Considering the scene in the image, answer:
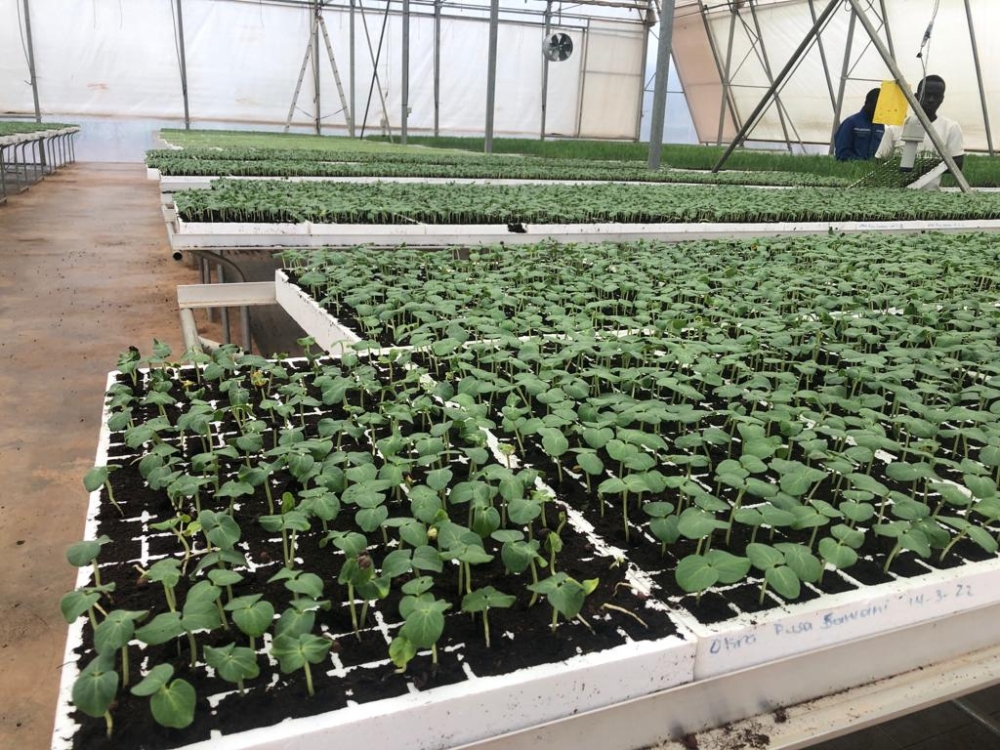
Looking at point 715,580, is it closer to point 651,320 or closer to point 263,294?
point 651,320

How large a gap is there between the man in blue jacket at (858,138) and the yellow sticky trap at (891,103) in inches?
148

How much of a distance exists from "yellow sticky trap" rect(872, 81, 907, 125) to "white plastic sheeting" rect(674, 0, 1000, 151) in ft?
14.0

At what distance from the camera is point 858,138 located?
11.0 m

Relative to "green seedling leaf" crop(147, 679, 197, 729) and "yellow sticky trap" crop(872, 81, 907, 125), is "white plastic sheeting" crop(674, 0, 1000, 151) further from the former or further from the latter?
"green seedling leaf" crop(147, 679, 197, 729)

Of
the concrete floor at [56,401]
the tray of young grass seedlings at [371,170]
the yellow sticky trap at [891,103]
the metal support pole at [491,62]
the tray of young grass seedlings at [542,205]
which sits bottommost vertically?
the concrete floor at [56,401]

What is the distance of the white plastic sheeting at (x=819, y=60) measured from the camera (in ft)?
44.9

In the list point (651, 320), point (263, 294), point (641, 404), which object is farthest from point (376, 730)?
point (263, 294)

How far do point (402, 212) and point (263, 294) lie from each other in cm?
107

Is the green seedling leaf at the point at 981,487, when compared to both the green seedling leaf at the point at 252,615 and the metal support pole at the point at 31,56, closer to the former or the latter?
the green seedling leaf at the point at 252,615

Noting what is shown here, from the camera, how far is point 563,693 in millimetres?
973

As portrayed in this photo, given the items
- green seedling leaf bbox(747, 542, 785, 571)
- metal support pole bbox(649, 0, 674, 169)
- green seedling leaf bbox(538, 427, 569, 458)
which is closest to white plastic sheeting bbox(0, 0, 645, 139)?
metal support pole bbox(649, 0, 674, 169)

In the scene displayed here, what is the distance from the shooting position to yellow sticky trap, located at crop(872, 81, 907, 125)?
7.21 meters

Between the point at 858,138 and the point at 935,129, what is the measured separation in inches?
122

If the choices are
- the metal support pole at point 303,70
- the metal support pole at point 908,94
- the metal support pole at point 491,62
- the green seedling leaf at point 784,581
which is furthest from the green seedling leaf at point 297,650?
the metal support pole at point 303,70
